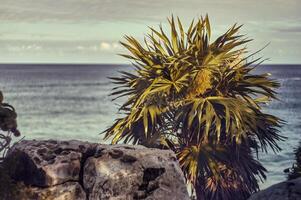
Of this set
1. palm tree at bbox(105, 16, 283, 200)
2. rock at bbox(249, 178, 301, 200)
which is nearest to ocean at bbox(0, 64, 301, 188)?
palm tree at bbox(105, 16, 283, 200)

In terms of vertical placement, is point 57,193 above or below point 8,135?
below

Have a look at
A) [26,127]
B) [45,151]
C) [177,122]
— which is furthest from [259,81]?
[26,127]

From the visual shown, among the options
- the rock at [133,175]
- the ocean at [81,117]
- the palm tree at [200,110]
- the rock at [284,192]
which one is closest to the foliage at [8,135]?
the rock at [133,175]

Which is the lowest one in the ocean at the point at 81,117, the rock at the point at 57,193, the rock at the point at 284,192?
the ocean at the point at 81,117

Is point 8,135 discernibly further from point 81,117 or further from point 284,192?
point 81,117

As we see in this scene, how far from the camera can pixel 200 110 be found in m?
14.8

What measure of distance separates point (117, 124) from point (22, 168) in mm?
5751

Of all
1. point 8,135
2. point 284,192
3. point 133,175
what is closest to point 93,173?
point 133,175

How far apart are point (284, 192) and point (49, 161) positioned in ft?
11.5

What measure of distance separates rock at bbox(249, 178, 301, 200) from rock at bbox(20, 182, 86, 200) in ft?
8.94

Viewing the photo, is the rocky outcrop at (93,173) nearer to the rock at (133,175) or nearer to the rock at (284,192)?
the rock at (133,175)

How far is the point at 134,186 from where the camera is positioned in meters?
9.58

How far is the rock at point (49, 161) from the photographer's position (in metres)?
9.48

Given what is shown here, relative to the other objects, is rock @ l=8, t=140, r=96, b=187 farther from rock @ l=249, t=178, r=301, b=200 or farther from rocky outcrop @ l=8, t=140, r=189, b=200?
rock @ l=249, t=178, r=301, b=200
